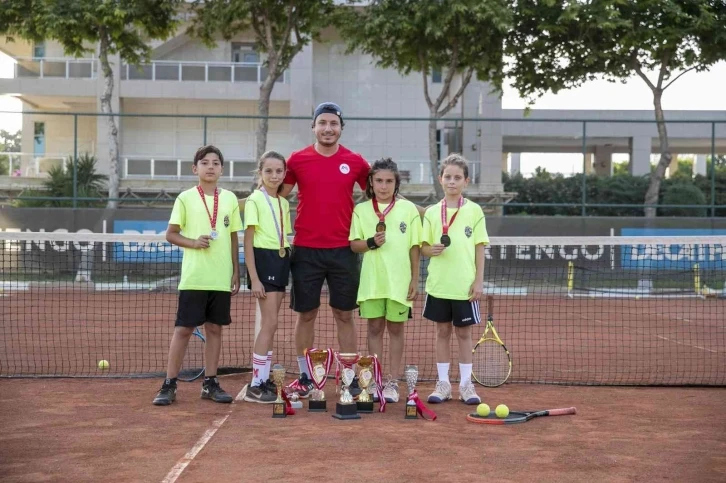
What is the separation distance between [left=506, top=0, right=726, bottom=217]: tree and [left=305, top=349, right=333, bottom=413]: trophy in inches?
598

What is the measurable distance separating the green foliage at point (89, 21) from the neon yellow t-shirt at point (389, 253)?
54.5ft

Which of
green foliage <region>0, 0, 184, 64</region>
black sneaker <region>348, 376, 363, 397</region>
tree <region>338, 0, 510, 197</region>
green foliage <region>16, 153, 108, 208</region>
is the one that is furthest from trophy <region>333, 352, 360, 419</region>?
green foliage <region>0, 0, 184, 64</region>

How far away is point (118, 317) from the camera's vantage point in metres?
13.0

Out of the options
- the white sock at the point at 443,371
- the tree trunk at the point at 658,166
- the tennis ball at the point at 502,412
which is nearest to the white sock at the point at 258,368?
the white sock at the point at 443,371

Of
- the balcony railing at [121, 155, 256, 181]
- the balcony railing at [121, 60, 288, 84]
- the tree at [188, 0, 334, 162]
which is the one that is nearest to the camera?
the tree at [188, 0, 334, 162]

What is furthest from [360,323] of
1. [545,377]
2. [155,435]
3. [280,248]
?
[155,435]

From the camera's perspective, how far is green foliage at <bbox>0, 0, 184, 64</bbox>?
839 inches

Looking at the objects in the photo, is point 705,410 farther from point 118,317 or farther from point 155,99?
point 155,99

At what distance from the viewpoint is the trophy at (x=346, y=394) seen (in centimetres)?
593

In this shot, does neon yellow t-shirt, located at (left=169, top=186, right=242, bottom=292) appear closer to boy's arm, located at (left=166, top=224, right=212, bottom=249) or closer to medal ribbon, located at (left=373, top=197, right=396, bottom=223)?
boy's arm, located at (left=166, top=224, right=212, bottom=249)

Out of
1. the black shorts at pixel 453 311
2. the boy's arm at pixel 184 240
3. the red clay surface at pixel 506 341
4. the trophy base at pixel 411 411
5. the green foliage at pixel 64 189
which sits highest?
the green foliage at pixel 64 189

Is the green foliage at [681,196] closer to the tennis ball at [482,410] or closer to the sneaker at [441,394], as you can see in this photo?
the sneaker at [441,394]

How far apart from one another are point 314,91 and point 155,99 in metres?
5.41

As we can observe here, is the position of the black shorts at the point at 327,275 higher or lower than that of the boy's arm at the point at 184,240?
lower
